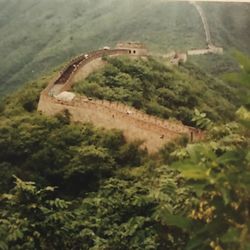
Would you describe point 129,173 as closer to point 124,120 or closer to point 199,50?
point 124,120

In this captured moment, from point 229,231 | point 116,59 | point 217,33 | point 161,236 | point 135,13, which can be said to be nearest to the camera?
point 229,231

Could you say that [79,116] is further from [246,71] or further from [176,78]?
[246,71]

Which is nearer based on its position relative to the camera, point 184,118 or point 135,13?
point 184,118

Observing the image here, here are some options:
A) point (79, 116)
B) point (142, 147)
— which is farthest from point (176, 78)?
point (142, 147)

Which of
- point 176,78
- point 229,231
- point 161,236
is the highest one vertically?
point 229,231

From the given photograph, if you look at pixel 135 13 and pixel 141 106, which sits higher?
pixel 141 106

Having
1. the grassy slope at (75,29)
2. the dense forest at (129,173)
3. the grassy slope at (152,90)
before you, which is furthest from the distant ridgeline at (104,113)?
the grassy slope at (75,29)
